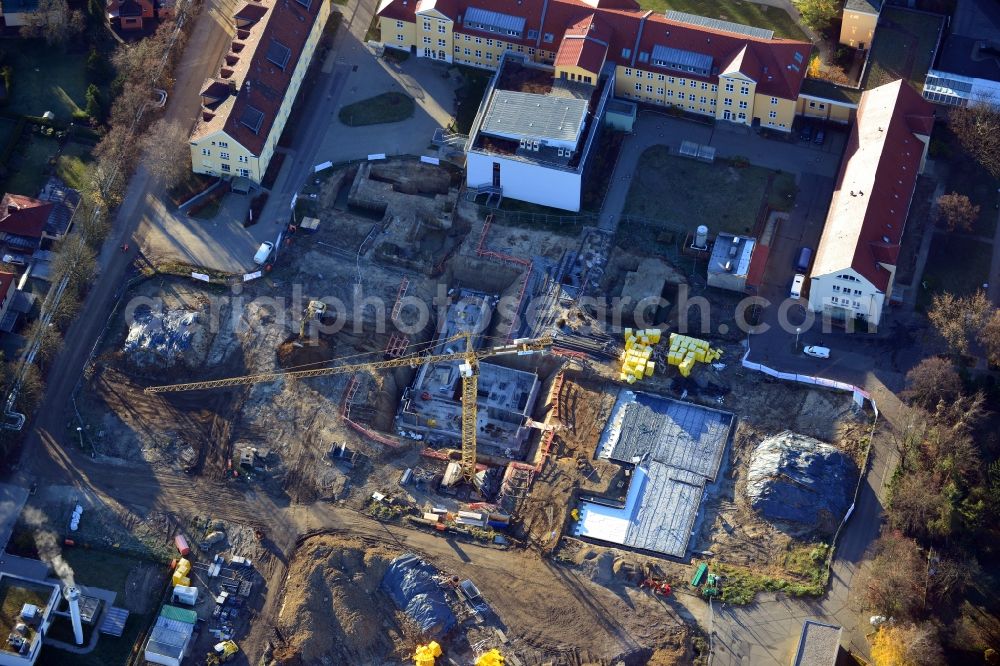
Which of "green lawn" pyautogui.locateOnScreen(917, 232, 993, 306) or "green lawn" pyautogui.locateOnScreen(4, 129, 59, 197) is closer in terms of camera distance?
"green lawn" pyautogui.locateOnScreen(917, 232, 993, 306)

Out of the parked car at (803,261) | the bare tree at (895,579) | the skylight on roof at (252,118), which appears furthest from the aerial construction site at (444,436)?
the parked car at (803,261)

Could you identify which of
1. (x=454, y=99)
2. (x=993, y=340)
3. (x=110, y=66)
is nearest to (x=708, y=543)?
(x=993, y=340)

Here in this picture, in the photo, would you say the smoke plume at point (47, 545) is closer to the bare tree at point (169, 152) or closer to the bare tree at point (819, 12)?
the bare tree at point (169, 152)

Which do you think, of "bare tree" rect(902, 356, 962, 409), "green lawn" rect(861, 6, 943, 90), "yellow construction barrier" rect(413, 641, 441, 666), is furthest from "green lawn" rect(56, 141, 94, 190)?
"bare tree" rect(902, 356, 962, 409)

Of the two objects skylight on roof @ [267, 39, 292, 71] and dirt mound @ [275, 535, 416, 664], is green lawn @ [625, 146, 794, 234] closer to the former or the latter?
skylight on roof @ [267, 39, 292, 71]

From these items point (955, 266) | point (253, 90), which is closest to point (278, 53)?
point (253, 90)

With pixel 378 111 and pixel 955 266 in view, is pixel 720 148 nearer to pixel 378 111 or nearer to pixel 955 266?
pixel 955 266
